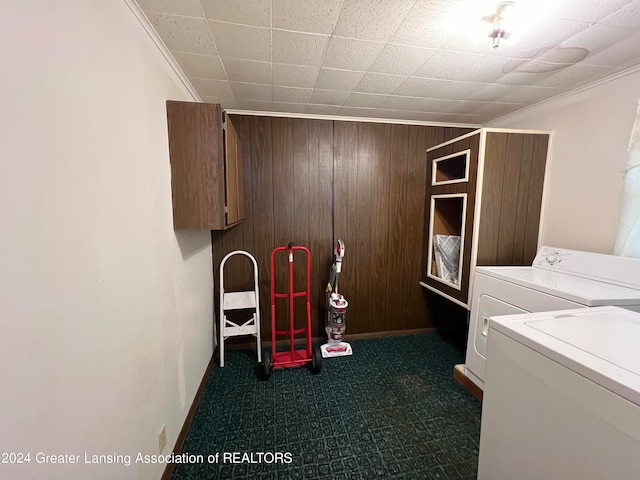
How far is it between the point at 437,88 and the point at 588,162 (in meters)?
1.28

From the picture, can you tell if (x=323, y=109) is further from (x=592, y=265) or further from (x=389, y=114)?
(x=592, y=265)

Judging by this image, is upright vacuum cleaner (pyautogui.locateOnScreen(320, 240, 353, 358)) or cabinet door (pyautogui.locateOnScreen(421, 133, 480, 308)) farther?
upright vacuum cleaner (pyautogui.locateOnScreen(320, 240, 353, 358))

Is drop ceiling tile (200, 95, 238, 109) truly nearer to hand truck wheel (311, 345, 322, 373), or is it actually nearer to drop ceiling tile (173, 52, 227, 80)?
drop ceiling tile (173, 52, 227, 80)

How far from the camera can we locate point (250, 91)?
2.10 meters

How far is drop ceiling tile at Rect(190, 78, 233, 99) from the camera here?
193 cm

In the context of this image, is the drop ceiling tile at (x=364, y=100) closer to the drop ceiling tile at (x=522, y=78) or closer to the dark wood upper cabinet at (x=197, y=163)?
the drop ceiling tile at (x=522, y=78)

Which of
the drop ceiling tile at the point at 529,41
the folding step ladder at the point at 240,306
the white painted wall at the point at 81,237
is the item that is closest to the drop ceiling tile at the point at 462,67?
the drop ceiling tile at the point at 529,41

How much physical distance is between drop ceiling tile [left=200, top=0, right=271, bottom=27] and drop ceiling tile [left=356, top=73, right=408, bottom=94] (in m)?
0.83

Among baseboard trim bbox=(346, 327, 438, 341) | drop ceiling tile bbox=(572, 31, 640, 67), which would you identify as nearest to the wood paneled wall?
baseboard trim bbox=(346, 327, 438, 341)

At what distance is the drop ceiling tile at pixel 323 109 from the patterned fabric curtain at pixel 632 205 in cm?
215

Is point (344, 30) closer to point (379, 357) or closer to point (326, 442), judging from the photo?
point (326, 442)

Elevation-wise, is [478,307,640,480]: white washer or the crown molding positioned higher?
the crown molding

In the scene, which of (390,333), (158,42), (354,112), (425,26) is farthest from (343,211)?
(158,42)

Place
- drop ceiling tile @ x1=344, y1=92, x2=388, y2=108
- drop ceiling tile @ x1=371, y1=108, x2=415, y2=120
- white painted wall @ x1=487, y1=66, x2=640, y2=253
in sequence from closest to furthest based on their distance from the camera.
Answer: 1. white painted wall @ x1=487, y1=66, x2=640, y2=253
2. drop ceiling tile @ x1=344, y1=92, x2=388, y2=108
3. drop ceiling tile @ x1=371, y1=108, x2=415, y2=120
